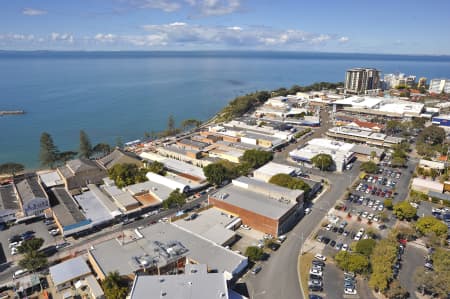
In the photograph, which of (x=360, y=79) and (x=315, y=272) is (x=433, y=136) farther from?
(x=360, y=79)

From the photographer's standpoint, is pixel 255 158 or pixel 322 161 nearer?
pixel 322 161

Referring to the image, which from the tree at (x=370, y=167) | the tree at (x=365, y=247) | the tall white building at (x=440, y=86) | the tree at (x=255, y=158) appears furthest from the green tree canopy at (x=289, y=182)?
the tall white building at (x=440, y=86)

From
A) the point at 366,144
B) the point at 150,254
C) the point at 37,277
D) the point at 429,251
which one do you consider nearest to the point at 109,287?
the point at 150,254

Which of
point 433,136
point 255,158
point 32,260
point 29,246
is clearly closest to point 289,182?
point 255,158

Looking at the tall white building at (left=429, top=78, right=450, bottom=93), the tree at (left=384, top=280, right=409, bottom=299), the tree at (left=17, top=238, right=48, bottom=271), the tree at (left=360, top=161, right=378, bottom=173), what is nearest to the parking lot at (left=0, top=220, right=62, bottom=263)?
the tree at (left=17, top=238, right=48, bottom=271)

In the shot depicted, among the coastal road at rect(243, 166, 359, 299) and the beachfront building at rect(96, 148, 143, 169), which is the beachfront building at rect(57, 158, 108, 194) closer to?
the beachfront building at rect(96, 148, 143, 169)

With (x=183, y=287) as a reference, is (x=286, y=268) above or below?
below

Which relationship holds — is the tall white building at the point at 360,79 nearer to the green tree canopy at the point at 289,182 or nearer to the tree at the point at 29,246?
the green tree canopy at the point at 289,182
